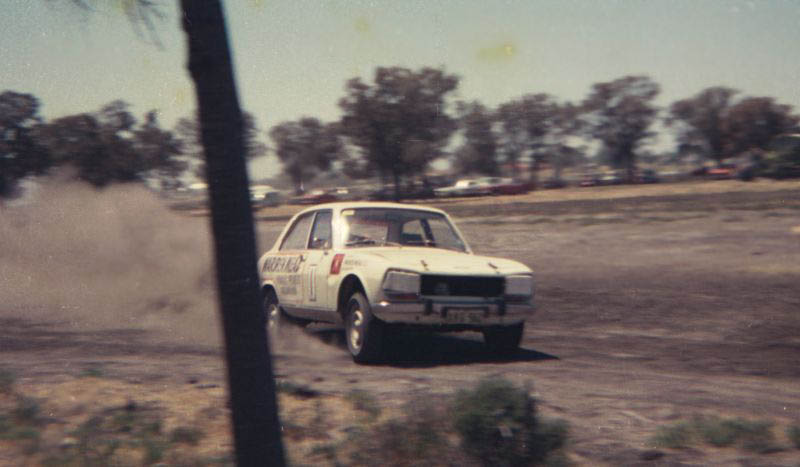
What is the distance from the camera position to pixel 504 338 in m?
9.70

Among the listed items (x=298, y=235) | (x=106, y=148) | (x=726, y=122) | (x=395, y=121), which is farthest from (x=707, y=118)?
(x=298, y=235)

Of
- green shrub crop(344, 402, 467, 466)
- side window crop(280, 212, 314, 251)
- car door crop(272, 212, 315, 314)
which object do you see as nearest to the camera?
green shrub crop(344, 402, 467, 466)

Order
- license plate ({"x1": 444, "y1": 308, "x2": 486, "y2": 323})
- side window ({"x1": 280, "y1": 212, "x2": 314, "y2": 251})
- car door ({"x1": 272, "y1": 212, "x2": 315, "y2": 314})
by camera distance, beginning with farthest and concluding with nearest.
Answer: side window ({"x1": 280, "y1": 212, "x2": 314, "y2": 251}), car door ({"x1": 272, "y1": 212, "x2": 315, "y2": 314}), license plate ({"x1": 444, "y1": 308, "x2": 486, "y2": 323})

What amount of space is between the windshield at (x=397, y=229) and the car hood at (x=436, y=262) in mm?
281

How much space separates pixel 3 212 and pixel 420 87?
39421mm

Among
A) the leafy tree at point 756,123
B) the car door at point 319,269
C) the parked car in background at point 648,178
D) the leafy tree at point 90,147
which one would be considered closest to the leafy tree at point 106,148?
the leafy tree at point 90,147

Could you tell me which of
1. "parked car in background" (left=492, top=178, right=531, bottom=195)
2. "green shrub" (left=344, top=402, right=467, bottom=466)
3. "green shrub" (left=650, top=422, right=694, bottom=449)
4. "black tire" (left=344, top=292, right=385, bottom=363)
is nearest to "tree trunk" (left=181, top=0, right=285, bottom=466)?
"green shrub" (left=344, top=402, right=467, bottom=466)

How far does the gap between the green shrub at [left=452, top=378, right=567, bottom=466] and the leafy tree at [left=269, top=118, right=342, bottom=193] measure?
62.1 metres

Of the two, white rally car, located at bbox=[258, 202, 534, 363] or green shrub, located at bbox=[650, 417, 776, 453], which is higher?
white rally car, located at bbox=[258, 202, 534, 363]

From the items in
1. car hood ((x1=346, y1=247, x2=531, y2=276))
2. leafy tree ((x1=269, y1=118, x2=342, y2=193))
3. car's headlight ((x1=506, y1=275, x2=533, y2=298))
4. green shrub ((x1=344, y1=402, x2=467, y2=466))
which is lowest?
green shrub ((x1=344, y1=402, x2=467, y2=466))

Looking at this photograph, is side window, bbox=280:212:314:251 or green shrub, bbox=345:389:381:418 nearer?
green shrub, bbox=345:389:381:418

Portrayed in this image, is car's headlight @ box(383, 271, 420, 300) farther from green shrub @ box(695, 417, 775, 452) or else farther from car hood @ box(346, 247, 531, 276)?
green shrub @ box(695, 417, 775, 452)

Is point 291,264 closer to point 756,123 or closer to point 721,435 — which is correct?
point 721,435

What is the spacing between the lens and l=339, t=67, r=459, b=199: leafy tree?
2213 inches
